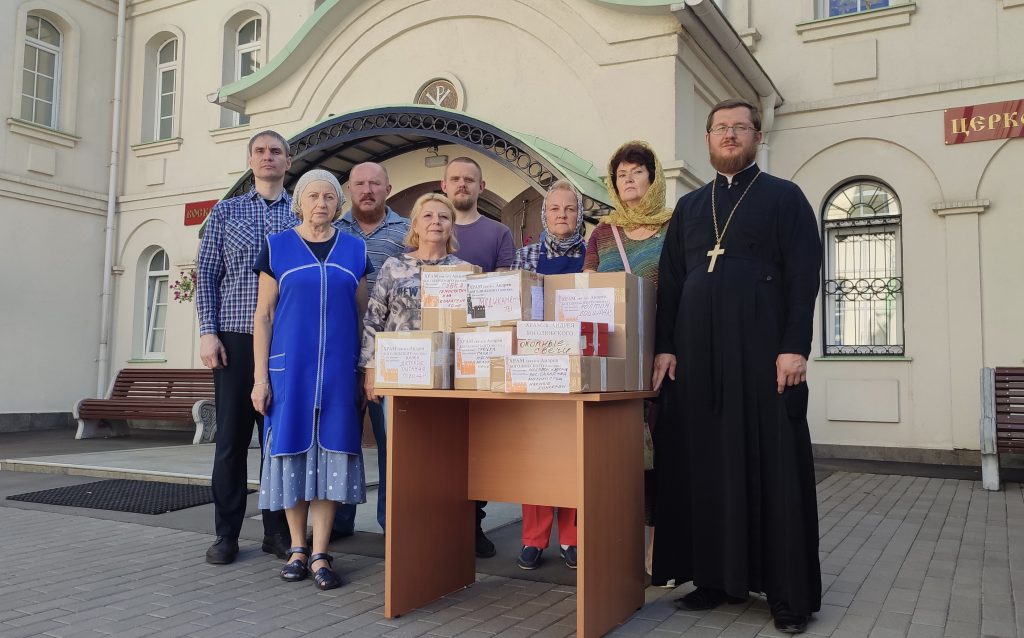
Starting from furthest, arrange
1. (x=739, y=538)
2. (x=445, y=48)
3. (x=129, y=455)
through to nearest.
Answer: (x=445, y=48) → (x=129, y=455) → (x=739, y=538)

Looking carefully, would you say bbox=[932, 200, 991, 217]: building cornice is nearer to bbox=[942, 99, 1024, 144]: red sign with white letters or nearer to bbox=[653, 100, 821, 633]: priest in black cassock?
bbox=[942, 99, 1024, 144]: red sign with white letters

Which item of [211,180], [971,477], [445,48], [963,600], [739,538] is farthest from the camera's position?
[211,180]

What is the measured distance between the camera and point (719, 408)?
3365mm

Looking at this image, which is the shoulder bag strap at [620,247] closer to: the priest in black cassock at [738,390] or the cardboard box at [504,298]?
the priest in black cassock at [738,390]

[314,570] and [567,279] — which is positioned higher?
[567,279]

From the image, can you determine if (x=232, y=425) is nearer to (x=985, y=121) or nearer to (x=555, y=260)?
(x=555, y=260)

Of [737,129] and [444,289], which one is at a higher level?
[737,129]

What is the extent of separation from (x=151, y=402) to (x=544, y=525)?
27.9ft

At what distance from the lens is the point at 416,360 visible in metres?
3.30

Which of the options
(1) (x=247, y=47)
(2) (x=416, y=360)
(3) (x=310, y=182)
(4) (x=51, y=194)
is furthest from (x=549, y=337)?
(4) (x=51, y=194)

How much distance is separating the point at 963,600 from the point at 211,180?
12.1 metres

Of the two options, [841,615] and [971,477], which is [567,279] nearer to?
[841,615]

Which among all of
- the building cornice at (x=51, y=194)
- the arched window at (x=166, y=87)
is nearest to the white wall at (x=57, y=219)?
the building cornice at (x=51, y=194)

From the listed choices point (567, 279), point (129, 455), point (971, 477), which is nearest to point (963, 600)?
point (567, 279)
